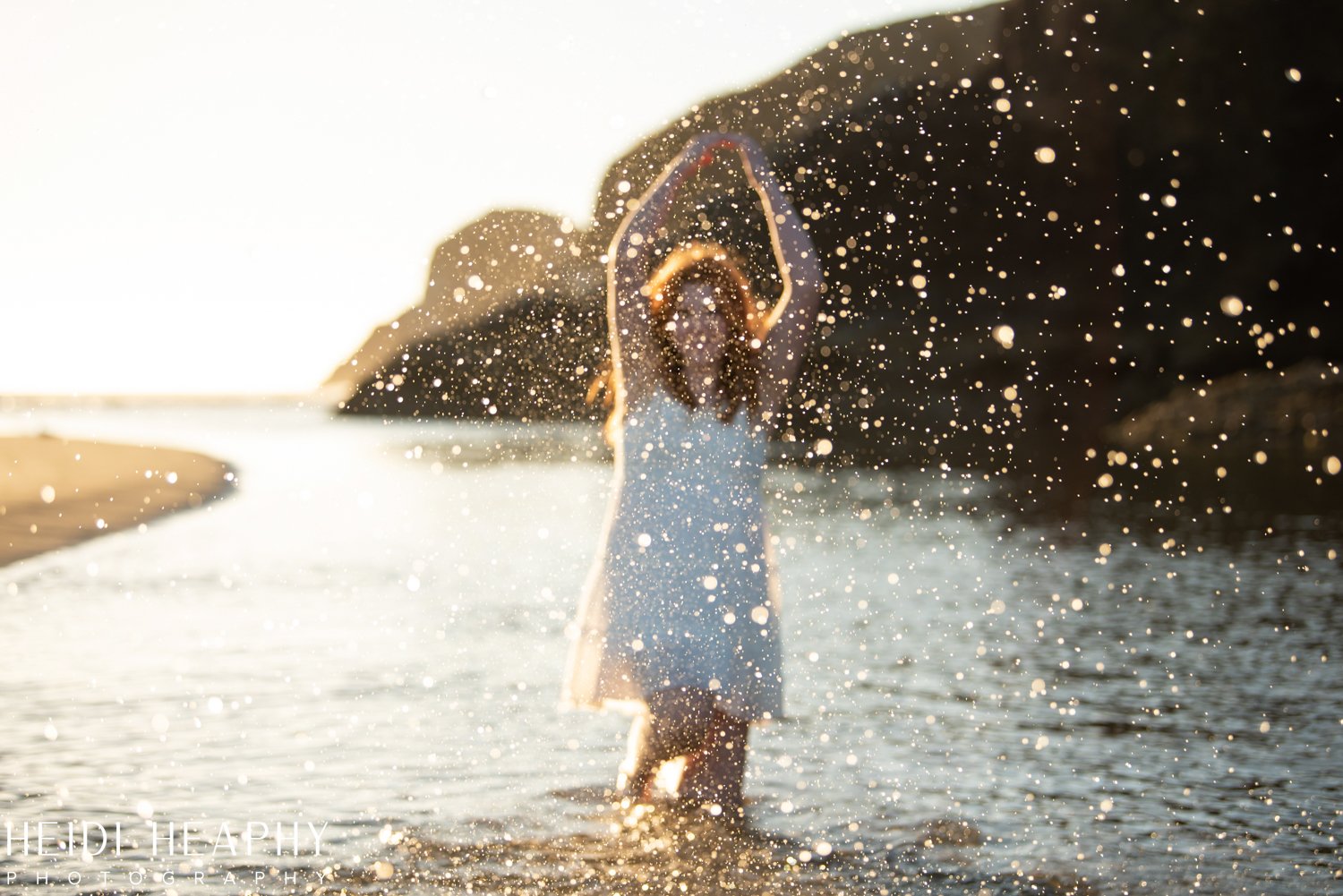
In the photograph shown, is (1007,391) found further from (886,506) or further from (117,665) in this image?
(117,665)

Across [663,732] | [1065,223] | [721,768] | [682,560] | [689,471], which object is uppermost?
[1065,223]

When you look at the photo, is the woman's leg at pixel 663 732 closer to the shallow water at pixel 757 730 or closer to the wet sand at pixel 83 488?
the shallow water at pixel 757 730

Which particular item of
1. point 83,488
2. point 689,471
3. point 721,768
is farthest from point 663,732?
point 83,488

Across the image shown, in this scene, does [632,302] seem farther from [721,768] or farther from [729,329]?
[721,768]

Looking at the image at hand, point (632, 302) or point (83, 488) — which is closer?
point (632, 302)

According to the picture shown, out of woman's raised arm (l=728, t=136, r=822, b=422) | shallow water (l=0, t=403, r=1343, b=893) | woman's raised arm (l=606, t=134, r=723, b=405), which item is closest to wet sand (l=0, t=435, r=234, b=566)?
shallow water (l=0, t=403, r=1343, b=893)

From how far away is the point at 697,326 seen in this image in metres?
5.66

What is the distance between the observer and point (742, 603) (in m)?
Answer: 5.73

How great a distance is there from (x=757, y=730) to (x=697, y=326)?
3505 mm

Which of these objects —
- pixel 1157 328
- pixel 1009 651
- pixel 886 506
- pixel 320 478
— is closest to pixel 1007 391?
pixel 1157 328

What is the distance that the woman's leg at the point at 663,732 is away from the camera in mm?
5754

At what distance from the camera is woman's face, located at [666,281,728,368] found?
5.65 meters

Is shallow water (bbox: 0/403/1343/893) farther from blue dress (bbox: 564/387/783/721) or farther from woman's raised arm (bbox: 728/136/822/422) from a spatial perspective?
woman's raised arm (bbox: 728/136/822/422)

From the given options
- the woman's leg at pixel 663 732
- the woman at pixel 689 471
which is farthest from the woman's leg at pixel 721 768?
the woman at pixel 689 471
